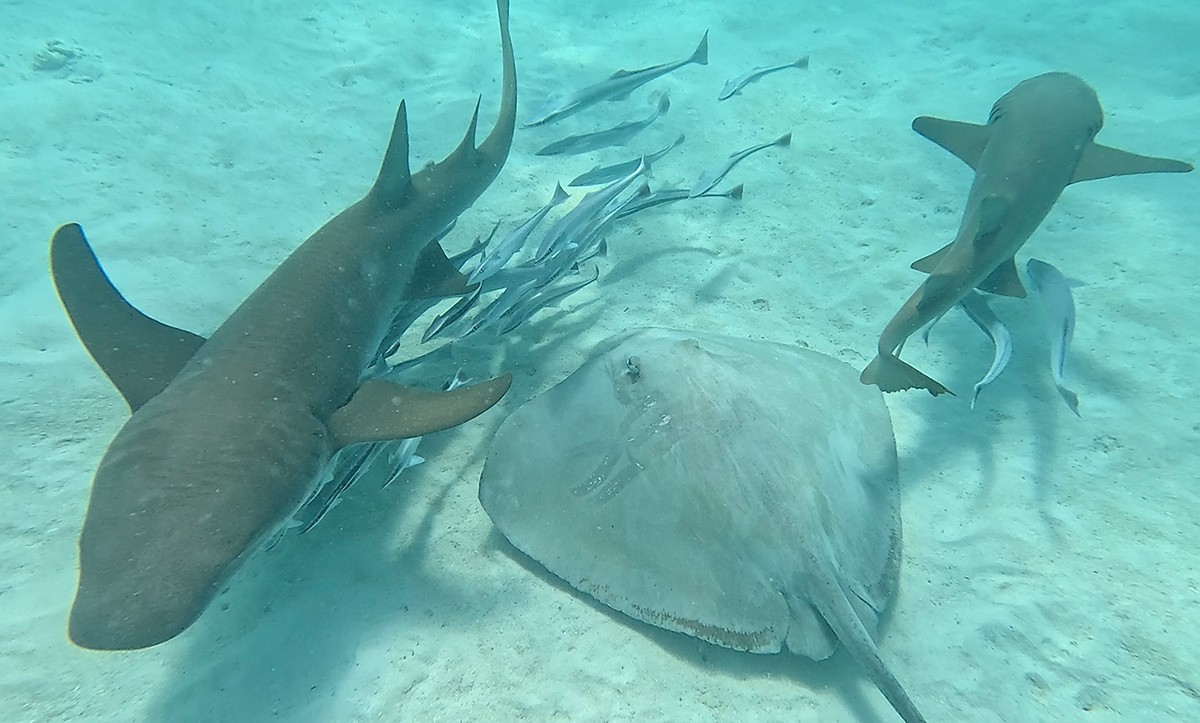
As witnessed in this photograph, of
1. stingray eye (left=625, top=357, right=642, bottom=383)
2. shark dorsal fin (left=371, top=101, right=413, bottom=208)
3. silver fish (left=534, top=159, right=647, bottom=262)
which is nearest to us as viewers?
stingray eye (left=625, top=357, right=642, bottom=383)

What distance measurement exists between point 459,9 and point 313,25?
3.37 m

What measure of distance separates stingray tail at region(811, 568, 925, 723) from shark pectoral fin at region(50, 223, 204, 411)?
10.6ft

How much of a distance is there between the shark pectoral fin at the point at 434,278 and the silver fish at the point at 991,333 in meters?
3.50

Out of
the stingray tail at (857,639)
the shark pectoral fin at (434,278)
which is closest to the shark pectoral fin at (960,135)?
the stingray tail at (857,639)

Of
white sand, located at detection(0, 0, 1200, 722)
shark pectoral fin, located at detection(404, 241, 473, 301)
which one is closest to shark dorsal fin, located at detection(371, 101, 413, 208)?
shark pectoral fin, located at detection(404, 241, 473, 301)

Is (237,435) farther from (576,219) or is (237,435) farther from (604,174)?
(604,174)

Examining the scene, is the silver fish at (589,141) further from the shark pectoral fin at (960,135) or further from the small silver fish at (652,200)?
the shark pectoral fin at (960,135)

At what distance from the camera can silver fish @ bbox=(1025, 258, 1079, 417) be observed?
403 centimetres

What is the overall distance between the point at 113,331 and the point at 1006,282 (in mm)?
5768

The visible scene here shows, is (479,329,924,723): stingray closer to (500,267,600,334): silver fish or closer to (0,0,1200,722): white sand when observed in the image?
(0,0,1200,722): white sand

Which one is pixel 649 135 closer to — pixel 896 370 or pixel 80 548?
pixel 896 370

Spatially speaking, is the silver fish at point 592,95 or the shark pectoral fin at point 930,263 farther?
the silver fish at point 592,95

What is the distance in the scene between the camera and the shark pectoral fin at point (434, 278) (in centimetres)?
396

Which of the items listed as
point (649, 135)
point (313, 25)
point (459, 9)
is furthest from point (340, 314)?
point (459, 9)
